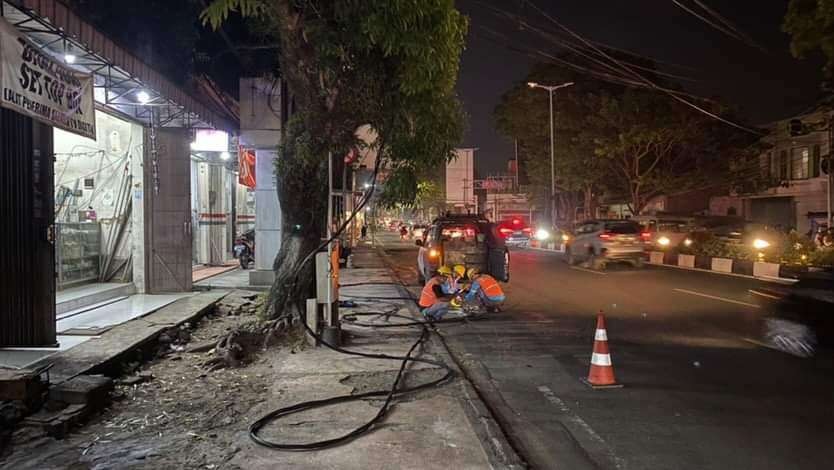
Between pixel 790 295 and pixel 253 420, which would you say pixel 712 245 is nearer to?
pixel 790 295

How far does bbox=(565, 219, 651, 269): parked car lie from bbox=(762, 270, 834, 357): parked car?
11.1m

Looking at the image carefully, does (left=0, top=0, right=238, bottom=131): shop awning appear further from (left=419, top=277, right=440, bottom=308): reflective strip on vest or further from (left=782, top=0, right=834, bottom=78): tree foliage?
(left=782, top=0, right=834, bottom=78): tree foliage

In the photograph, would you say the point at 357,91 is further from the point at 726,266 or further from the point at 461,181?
the point at 461,181

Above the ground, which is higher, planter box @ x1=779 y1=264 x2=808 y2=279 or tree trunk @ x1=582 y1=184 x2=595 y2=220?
tree trunk @ x1=582 y1=184 x2=595 y2=220

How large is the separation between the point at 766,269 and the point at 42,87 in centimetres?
1898

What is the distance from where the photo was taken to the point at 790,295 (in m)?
8.60

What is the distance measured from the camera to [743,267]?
20.0m

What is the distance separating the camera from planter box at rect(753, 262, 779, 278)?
60.7 feet

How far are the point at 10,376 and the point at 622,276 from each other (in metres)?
16.0

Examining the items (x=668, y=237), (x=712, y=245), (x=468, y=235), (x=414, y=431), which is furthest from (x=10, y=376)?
(x=668, y=237)

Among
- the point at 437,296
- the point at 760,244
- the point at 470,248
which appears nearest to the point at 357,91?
the point at 437,296

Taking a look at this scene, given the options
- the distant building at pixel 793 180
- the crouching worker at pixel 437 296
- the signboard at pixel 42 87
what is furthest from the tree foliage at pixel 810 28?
the distant building at pixel 793 180

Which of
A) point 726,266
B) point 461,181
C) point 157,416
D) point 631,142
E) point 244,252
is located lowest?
point 157,416

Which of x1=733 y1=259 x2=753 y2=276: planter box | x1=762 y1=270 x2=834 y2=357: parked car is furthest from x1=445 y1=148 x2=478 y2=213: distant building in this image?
x1=762 y1=270 x2=834 y2=357: parked car
